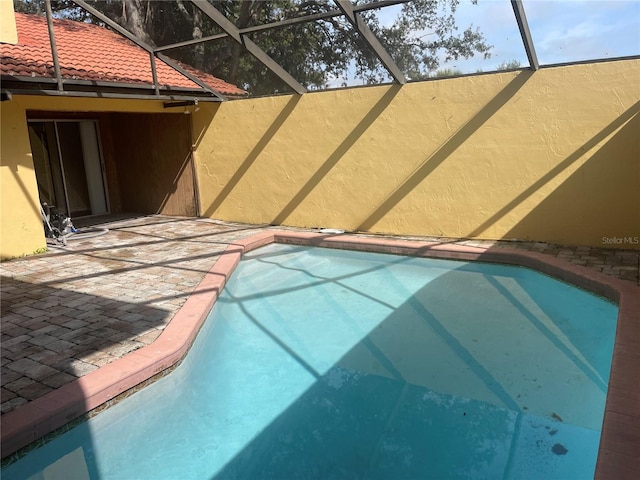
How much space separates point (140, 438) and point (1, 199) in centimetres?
635

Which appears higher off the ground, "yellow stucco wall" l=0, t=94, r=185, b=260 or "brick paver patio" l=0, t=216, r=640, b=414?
"yellow stucco wall" l=0, t=94, r=185, b=260

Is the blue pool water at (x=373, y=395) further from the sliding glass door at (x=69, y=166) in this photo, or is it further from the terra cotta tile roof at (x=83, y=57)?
the sliding glass door at (x=69, y=166)

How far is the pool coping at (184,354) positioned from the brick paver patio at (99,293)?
0.63 feet

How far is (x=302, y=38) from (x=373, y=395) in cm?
971

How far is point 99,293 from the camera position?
6.09 m

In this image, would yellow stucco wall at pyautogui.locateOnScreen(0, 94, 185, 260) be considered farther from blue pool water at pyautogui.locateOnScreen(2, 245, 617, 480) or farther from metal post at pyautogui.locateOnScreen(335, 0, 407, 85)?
metal post at pyautogui.locateOnScreen(335, 0, 407, 85)

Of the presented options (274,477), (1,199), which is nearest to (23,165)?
(1,199)

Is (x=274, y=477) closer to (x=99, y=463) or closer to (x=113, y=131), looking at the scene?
(x=99, y=463)

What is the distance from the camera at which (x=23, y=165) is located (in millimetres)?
8117

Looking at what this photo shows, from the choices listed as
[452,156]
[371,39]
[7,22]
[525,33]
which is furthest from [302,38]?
[7,22]

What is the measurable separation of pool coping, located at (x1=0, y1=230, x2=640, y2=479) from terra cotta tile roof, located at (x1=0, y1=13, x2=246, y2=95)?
480 centimetres

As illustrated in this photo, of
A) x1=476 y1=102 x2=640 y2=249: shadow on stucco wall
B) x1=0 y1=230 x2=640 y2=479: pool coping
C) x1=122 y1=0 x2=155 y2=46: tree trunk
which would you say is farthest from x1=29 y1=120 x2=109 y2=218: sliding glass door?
x1=476 y1=102 x2=640 y2=249: shadow on stucco wall

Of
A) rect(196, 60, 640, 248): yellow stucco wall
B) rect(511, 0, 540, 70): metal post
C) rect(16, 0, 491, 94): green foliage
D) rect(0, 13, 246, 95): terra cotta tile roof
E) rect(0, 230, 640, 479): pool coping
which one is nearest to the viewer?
rect(0, 230, 640, 479): pool coping

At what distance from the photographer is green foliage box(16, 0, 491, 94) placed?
317 inches
